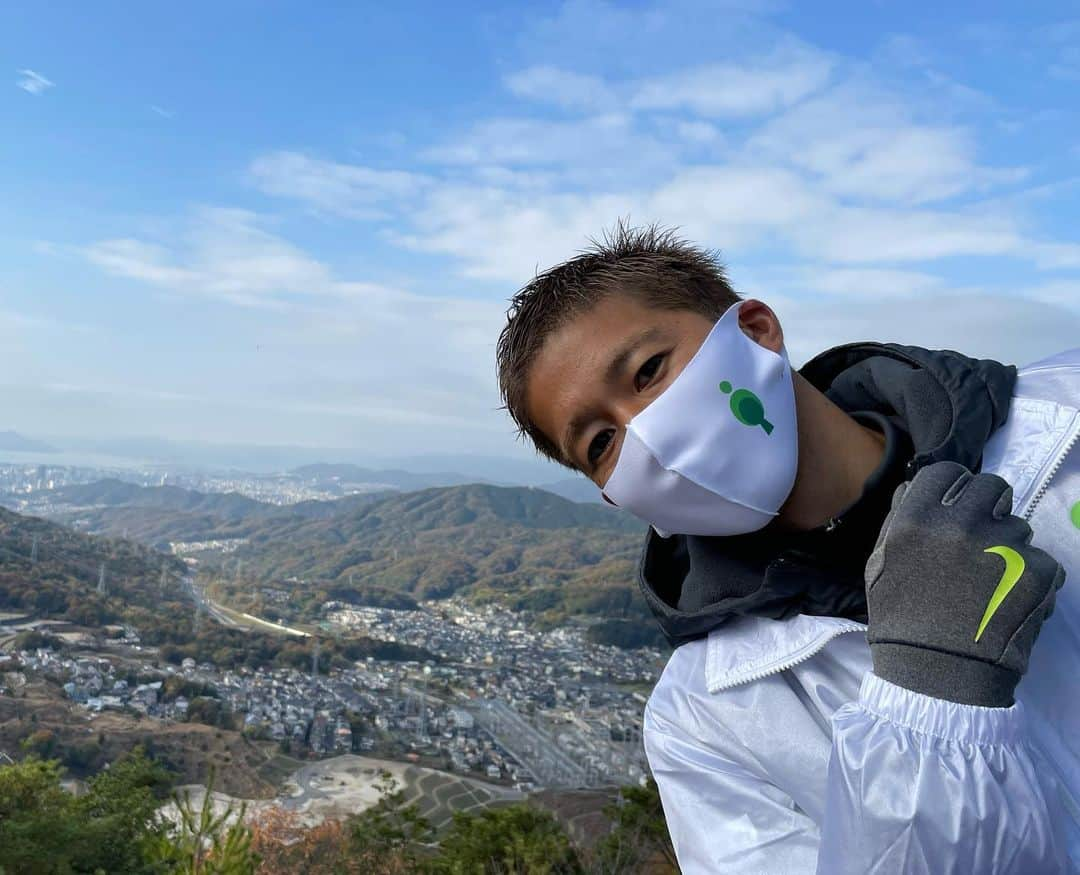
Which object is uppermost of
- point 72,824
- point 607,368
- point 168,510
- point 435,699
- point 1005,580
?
point 607,368

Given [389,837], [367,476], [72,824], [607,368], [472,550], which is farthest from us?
[367,476]

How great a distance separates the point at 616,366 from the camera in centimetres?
124

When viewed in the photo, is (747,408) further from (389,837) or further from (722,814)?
(389,837)

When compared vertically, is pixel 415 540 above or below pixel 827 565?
below

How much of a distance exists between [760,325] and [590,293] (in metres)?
0.30

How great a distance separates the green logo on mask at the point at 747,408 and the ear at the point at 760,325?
14cm

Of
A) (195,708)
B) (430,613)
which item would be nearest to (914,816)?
(195,708)

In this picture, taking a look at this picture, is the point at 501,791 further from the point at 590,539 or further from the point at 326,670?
the point at 590,539

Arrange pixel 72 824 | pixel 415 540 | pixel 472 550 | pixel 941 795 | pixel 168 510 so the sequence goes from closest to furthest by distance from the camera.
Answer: pixel 941 795 < pixel 72 824 < pixel 472 550 < pixel 415 540 < pixel 168 510

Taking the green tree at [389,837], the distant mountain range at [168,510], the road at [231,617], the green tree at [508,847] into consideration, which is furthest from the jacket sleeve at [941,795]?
the distant mountain range at [168,510]

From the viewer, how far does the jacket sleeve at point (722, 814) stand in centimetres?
112

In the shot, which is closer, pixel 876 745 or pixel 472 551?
pixel 876 745

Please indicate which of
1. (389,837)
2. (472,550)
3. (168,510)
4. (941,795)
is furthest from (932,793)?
(168,510)

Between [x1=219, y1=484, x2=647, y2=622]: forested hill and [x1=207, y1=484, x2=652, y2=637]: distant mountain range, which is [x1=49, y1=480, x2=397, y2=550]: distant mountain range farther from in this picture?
[x1=219, y1=484, x2=647, y2=622]: forested hill
